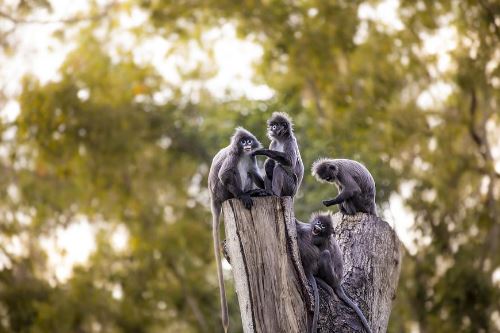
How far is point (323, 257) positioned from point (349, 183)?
2698 millimetres

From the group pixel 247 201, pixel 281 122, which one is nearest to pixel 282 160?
pixel 281 122

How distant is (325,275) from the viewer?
8031 millimetres

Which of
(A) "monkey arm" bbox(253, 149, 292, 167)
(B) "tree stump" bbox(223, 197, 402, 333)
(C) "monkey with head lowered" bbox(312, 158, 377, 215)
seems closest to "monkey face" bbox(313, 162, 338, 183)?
(C) "monkey with head lowered" bbox(312, 158, 377, 215)

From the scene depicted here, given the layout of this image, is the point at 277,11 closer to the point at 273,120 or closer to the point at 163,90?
the point at 163,90

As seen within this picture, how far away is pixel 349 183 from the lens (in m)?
10.7

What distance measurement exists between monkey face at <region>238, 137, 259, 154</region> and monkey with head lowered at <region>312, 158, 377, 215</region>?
175 cm

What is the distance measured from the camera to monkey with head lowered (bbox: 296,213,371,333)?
7949 millimetres

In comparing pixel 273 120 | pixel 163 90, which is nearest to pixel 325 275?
pixel 273 120

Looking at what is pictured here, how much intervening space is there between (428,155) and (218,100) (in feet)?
17.4

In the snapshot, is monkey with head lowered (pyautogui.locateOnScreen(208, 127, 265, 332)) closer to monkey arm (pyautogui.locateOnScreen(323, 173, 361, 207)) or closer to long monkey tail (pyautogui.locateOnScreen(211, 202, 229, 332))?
long monkey tail (pyautogui.locateOnScreen(211, 202, 229, 332))

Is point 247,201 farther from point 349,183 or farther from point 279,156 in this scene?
point 349,183

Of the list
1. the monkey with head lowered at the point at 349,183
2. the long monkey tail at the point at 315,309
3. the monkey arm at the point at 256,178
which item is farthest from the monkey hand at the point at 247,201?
the monkey with head lowered at the point at 349,183

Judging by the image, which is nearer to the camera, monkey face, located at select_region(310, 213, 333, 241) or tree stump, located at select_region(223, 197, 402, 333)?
tree stump, located at select_region(223, 197, 402, 333)

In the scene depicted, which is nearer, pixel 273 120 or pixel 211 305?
pixel 273 120
